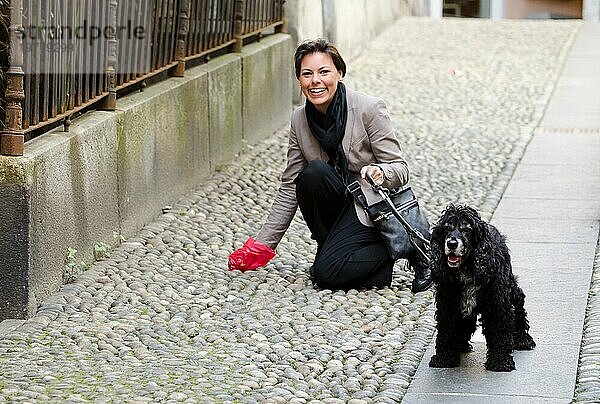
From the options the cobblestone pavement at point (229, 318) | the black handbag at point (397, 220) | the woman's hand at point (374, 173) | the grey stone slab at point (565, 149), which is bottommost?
the cobblestone pavement at point (229, 318)

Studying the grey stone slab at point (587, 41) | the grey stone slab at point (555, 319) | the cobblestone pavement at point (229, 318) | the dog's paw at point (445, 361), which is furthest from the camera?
the grey stone slab at point (587, 41)

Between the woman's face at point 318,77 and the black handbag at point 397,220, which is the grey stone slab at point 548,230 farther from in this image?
the woman's face at point 318,77

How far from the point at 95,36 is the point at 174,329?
2088 mm

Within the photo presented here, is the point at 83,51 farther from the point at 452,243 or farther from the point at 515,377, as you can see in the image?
the point at 515,377

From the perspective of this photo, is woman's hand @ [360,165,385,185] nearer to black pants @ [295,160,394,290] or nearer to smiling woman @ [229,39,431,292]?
smiling woman @ [229,39,431,292]

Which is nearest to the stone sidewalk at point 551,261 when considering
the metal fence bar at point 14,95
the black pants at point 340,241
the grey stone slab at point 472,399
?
the grey stone slab at point 472,399

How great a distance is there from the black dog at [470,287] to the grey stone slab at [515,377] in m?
0.06

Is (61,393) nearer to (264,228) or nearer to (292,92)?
(264,228)

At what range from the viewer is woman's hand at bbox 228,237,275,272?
675 centimetres

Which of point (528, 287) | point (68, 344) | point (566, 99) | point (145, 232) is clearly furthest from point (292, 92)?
point (68, 344)

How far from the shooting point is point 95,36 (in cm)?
707

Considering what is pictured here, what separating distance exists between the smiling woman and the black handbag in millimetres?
52

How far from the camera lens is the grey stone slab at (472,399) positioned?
472cm

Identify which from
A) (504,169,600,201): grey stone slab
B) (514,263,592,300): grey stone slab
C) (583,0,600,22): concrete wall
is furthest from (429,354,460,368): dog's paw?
Answer: (583,0,600,22): concrete wall
